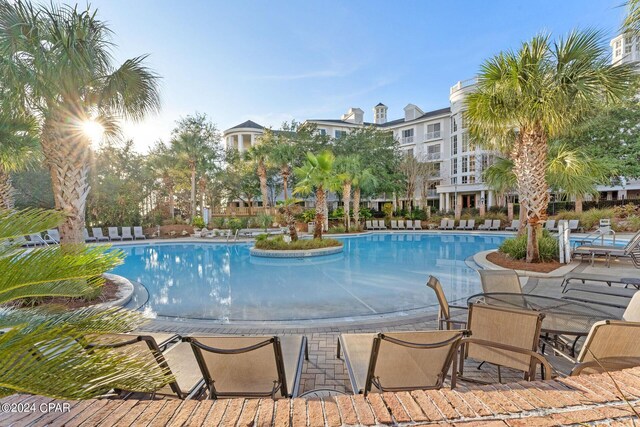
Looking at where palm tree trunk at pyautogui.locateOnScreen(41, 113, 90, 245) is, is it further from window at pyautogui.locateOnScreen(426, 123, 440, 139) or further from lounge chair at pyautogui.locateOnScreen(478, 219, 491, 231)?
window at pyautogui.locateOnScreen(426, 123, 440, 139)

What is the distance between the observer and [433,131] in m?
36.3

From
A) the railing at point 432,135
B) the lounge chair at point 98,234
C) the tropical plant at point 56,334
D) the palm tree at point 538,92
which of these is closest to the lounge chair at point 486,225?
the palm tree at point 538,92

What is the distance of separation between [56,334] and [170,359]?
6.75ft

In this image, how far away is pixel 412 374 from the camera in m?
2.41

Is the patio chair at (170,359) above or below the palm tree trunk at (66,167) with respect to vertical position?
below

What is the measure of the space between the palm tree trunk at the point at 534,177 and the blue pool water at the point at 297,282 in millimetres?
2271

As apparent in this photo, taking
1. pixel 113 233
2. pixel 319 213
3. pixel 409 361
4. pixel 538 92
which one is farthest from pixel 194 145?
pixel 409 361

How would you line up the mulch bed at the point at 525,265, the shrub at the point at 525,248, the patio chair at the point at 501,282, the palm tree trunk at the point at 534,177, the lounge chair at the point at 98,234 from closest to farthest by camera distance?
1. the patio chair at the point at 501,282
2. the mulch bed at the point at 525,265
3. the palm tree trunk at the point at 534,177
4. the shrub at the point at 525,248
5. the lounge chair at the point at 98,234

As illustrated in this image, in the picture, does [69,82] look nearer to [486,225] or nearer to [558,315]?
[558,315]

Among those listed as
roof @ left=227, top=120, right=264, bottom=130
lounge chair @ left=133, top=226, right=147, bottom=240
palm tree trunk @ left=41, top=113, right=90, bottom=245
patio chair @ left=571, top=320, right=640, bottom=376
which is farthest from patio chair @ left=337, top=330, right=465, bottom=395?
roof @ left=227, top=120, right=264, bottom=130

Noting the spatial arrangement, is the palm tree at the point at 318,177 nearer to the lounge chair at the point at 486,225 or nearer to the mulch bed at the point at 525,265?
the mulch bed at the point at 525,265

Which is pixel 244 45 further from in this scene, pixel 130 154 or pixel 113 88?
pixel 130 154

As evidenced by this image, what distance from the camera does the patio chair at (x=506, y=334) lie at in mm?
2594

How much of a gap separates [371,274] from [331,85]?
18135 millimetres
